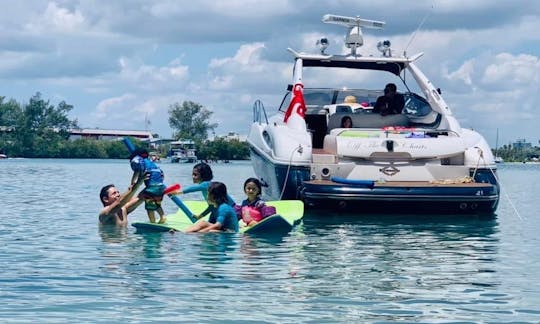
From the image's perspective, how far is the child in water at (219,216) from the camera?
12367 mm

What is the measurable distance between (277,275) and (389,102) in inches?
393

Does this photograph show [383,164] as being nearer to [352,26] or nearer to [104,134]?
[352,26]

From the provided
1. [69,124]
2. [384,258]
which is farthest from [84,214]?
[69,124]

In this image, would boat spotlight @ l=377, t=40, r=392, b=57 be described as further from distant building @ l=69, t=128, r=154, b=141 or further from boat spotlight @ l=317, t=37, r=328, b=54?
distant building @ l=69, t=128, r=154, b=141

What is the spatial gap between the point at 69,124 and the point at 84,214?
130 m

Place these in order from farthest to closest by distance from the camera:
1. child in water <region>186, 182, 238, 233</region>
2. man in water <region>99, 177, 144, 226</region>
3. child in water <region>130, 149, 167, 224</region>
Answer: man in water <region>99, 177, 144, 226</region> < child in water <region>130, 149, 167, 224</region> < child in water <region>186, 182, 238, 233</region>

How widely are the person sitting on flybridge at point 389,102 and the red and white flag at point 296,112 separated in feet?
4.84

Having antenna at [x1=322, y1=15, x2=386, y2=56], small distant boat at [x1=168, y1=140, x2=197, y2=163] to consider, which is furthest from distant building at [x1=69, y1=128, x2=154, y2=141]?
antenna at [x1=322, y1=15, x2=386, y2=56]

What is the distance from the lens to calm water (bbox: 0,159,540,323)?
725cm

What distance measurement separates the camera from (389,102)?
18.5 meters

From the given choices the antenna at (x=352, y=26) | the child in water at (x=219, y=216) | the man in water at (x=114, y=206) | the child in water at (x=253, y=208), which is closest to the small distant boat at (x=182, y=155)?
the antenna at (x=352, y=26)

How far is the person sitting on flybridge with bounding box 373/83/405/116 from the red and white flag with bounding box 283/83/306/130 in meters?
1.47

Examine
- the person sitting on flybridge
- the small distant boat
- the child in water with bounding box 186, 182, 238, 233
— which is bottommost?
the child in water with bounding box 186, 182, 238, 233

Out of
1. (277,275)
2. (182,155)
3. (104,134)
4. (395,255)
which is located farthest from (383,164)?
(104,134)
